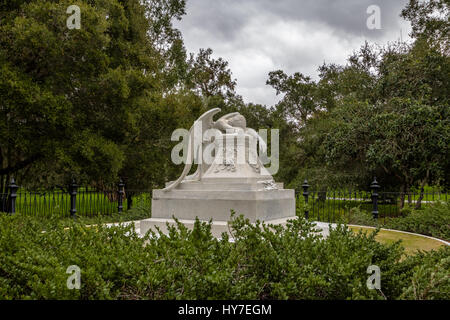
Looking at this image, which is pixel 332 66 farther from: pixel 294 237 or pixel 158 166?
pixel 294 237

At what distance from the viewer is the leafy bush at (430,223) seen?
8646 millimetres

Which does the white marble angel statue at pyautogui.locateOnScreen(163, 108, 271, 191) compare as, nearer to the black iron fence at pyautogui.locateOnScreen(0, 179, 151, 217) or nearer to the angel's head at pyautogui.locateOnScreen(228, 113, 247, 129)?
the angel's head at pyautogui.locateOnScreen(228, 113, 247, 129)

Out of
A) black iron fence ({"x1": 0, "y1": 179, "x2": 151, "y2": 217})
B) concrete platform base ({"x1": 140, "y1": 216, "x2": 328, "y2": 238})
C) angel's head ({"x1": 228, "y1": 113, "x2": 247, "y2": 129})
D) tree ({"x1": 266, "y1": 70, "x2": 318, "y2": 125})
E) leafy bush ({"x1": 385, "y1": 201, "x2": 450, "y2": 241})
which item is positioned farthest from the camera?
tree ({"x1": 266, "y1": 70, "x2": 318, "y2": 125})

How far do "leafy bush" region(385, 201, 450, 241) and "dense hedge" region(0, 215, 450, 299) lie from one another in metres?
5.71

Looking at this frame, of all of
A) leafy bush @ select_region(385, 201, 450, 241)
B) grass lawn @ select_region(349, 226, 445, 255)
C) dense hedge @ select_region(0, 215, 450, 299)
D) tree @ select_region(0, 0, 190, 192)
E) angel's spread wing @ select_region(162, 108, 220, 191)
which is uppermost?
tree @ select_region(0, 0, 190, 192)

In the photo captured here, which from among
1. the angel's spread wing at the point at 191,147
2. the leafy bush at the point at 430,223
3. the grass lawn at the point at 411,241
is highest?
the angel's spread wing at the point at 191,147

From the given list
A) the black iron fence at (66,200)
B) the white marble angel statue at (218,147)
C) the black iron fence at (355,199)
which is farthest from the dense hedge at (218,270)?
the white marble angel statue at (218,147)

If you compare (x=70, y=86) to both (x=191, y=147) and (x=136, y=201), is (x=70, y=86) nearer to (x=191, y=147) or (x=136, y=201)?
(x=136, y=201)

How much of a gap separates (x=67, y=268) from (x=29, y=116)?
35.2 feet

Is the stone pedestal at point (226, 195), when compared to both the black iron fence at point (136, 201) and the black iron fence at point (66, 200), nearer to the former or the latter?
the black iron fence at point (136, 201)

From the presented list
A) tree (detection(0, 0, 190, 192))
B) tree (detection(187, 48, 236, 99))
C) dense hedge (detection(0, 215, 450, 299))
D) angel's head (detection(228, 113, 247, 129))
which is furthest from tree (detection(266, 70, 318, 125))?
dense hedge (detection(0, 215, 450, 299))

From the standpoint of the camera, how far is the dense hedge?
256 centimetres

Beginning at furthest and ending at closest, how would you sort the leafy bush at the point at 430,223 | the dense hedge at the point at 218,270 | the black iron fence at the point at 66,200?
1. the black iron fence at the point at 66,200
2. the leafy bush at the point at 430,223
3. the dense hedge at the point at 218,270

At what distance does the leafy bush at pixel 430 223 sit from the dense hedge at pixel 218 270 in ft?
18.7
